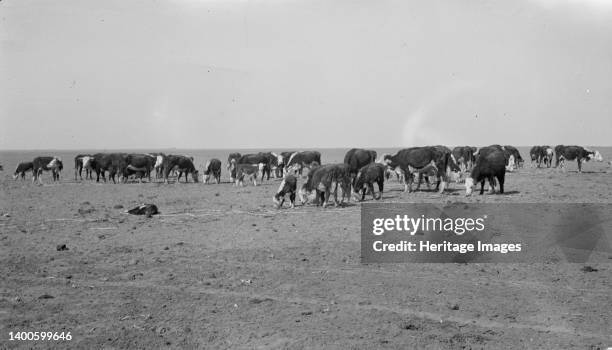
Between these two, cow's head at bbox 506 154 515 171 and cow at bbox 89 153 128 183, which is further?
cow's head at bbox 506 154 515 171

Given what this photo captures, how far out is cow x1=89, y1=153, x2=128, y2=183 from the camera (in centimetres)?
3694

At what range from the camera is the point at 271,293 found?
1016 centimetres

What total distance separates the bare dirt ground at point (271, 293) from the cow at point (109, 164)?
2013 cm

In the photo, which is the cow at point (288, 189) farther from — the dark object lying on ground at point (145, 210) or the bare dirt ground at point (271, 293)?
the dark object lying on ground at point (145, 210)

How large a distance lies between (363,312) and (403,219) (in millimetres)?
8378

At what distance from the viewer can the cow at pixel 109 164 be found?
121ft

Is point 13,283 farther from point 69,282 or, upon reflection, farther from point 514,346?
point 514,346

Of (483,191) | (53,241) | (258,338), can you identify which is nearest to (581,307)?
(258,338)

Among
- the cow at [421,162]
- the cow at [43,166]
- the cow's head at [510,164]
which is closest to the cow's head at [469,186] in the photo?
the cow at [421,162]

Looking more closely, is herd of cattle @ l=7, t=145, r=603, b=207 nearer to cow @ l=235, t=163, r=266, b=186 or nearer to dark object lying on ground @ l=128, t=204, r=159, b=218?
cow @ l=235, t=163, r=266, b=186

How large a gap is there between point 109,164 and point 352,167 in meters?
18.6

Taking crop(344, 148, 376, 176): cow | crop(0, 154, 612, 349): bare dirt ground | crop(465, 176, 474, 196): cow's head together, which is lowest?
crop(0, 154, 612, 349): bare dirt ground

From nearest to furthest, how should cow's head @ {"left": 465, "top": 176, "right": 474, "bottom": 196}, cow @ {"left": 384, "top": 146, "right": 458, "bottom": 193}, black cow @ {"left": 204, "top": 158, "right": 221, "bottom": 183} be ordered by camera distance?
cow's head @ {"left": 465, "top": 176, "right": 474, "bottom": 196} → cow @ {"left": 384, "top": 146, "right": 458, "bottom": 193} → black cow @ {"left": 204, "top": 158, "right": 221, "bottom": 183}

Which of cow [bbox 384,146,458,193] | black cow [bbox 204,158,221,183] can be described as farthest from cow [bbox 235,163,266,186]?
cow [bbox 384,146,458,193]
